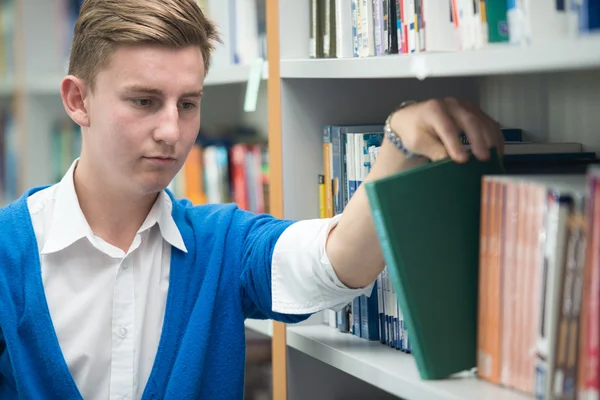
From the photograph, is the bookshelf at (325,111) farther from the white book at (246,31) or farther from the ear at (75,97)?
the white book at (246,31)

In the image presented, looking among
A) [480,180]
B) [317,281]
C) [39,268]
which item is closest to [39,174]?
[39,268]

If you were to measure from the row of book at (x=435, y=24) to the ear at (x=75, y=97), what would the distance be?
41 centimetres

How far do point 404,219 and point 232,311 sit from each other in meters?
0.51

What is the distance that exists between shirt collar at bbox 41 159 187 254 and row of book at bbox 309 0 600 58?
39 centimetres

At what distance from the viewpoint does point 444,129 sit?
3.24ft

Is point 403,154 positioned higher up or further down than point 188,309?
higher up

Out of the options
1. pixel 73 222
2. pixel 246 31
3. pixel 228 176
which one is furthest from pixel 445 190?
pixel 228 176

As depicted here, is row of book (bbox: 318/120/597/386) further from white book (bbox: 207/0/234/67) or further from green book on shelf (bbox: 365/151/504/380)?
white book (bbox: 207/0/234/67)

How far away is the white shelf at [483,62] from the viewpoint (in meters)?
0.77

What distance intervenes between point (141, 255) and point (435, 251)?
592mm

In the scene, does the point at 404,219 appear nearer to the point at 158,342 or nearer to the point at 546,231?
the point at 546,231

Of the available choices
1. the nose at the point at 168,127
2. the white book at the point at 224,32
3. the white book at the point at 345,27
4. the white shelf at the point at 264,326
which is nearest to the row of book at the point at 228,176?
the white book at the point at 224,32

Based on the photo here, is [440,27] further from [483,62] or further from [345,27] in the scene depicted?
[345,27]

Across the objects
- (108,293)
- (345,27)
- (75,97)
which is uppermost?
(345,27)
